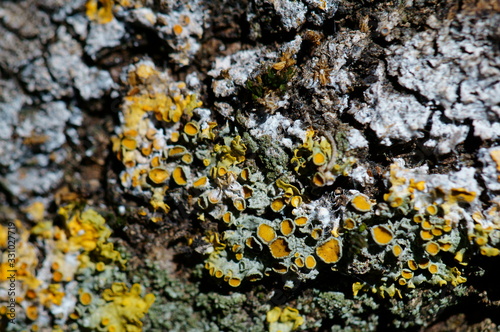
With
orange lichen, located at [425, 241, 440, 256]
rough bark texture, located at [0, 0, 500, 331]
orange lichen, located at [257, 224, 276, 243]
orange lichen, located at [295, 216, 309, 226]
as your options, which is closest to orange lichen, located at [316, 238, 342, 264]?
rough bark texture, located at [0, 0, 500, 331]

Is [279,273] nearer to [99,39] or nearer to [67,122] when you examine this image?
[67,122]

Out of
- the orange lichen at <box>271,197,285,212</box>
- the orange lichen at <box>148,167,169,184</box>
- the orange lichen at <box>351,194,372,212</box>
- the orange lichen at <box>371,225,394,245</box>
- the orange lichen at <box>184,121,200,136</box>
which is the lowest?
the orange lichen at <box>148,167,169,184</box>

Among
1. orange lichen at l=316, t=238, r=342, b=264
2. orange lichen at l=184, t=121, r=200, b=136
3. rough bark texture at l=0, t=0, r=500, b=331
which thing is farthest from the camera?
orange lichen at l=184, t=121, r=200, b=136

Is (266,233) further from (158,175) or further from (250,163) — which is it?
(158,175)

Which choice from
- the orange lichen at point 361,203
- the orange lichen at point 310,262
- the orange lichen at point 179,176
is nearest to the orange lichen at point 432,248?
the orange lichen at point 361,203

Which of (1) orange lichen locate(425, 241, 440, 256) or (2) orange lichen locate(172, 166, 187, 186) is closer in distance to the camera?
(1) orange lichen locate(425, 241, 440, 256)

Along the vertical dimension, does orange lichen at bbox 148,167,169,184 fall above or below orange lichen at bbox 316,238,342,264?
above

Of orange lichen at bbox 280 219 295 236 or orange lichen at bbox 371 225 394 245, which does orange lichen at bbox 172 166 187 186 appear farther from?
orange lichen at bbox 371 225 394 245

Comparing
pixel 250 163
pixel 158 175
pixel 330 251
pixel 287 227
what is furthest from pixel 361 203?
pixel 158 175

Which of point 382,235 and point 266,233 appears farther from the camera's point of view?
point 266,233
